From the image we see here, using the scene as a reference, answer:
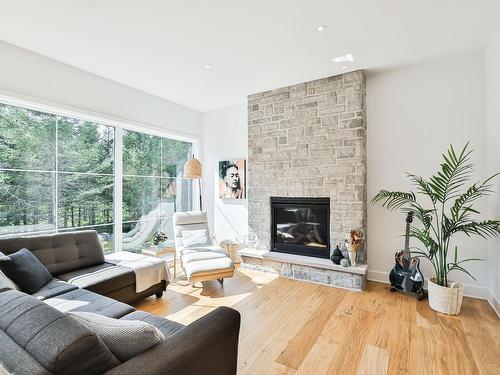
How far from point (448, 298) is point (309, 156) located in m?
2.25

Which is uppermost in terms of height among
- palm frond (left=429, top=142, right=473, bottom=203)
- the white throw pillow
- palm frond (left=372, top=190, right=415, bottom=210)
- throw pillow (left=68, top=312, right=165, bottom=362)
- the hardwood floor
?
palm frond (left=429, top=142, right=473, bottom=203)

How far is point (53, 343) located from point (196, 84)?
3603 millimetres

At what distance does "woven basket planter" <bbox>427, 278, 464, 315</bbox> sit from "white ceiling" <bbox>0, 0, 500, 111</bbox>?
2.55 m

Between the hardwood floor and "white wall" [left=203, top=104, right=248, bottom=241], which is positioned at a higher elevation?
"white wall" [left=203, top=104, right=248, bottom=241]

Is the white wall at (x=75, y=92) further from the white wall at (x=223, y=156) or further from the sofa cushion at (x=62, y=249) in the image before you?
the sofa cushion at (x=62, y=249)

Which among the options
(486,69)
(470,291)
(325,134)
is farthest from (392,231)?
(486,69)

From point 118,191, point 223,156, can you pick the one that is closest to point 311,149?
point 223,156

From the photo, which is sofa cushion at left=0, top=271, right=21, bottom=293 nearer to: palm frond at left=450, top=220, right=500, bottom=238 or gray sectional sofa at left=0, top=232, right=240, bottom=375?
gray sectional sofa at left=0, top=232, right=240, bottom=375

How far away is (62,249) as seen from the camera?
8.89ft

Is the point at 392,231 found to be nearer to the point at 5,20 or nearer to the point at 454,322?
the point at 454,322

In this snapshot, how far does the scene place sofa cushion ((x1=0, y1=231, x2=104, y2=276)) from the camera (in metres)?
2.50

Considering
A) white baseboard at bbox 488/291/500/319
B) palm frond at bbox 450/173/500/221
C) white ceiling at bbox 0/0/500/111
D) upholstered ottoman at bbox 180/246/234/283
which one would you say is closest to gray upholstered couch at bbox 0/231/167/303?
upholstered ottoman at bbox 180/246/234/283

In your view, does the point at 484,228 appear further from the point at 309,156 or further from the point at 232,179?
the point at 232,179

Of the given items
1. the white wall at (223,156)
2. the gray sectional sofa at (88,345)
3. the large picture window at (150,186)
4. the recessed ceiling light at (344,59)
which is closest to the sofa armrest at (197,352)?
the gray sectional sofa at (88,345)
